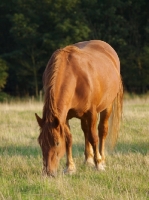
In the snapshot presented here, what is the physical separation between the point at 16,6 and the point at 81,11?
13.0ft

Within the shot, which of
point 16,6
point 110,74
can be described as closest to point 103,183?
point 110,74

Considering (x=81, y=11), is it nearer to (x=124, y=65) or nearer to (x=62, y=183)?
(x=124, y=65)

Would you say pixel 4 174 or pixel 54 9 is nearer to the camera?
pixel 4 174

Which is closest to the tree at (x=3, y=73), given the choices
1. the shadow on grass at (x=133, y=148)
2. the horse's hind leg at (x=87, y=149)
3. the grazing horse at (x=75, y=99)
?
the shadow on grass at (x=133, y=148)

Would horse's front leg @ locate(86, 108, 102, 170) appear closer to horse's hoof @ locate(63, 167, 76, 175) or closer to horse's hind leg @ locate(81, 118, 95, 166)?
horse's hind leg @ locate(81, 118, 95, 166)

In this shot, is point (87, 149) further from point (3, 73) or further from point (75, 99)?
point (3, 73)

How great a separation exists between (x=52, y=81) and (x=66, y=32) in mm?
21106

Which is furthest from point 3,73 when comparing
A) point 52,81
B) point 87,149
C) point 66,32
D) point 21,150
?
point 52,81

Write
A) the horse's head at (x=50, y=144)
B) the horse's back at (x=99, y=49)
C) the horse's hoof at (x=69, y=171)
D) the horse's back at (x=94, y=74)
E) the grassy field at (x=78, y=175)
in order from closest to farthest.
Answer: the grassy field at (x=78, y=175), the horse's head at (x=50, y=144), the horse's hoof at (x=69, y=171), the horse's back at (x=94, y=74), the horse's back at (x=99, y=49)

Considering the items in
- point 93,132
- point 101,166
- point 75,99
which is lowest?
point 101,166

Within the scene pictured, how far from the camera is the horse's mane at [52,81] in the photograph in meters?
5.57

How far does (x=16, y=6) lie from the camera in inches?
1093

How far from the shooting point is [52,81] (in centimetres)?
582

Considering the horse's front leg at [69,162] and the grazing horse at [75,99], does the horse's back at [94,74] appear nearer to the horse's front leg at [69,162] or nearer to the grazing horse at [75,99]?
the grazing horse at [75,99]
